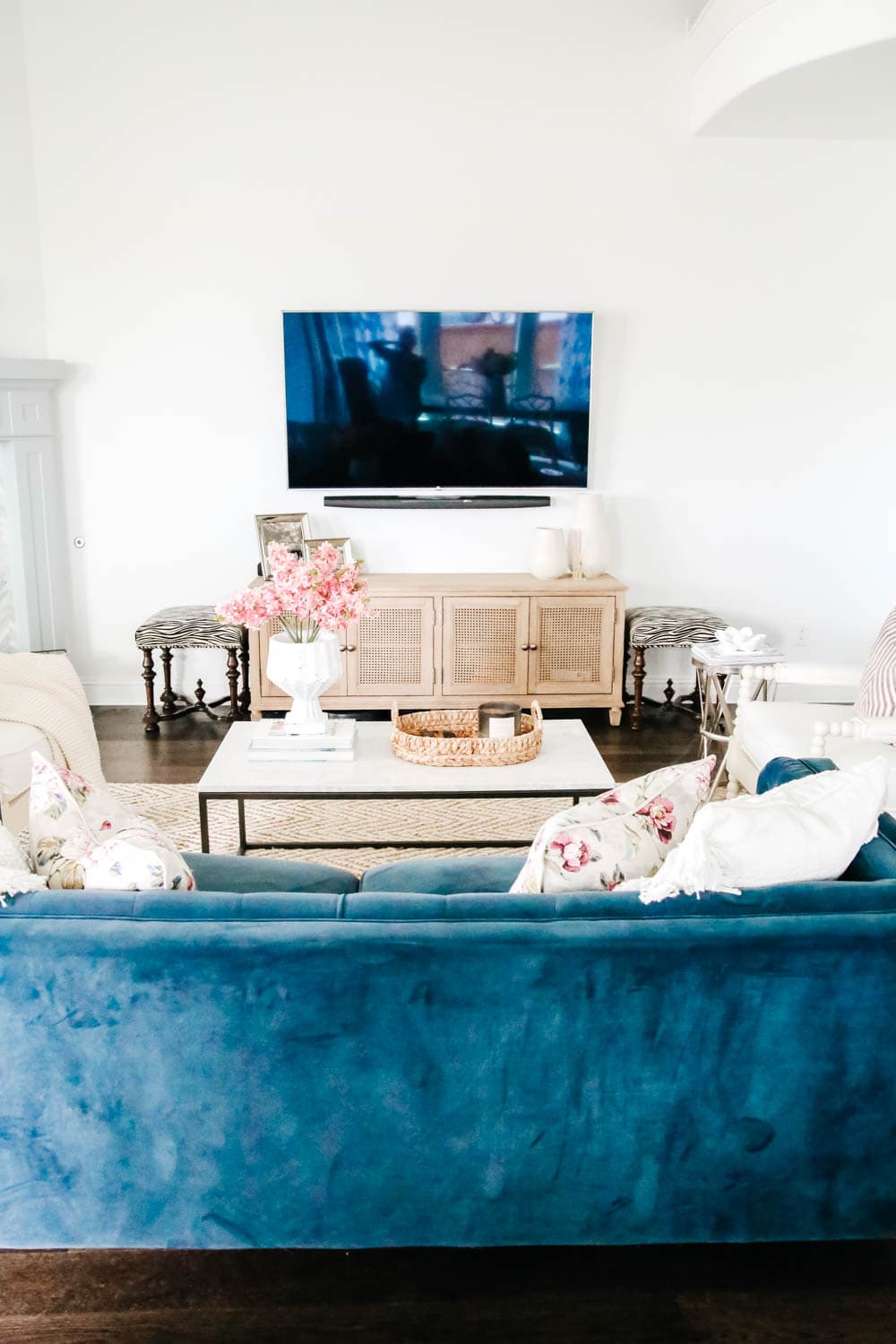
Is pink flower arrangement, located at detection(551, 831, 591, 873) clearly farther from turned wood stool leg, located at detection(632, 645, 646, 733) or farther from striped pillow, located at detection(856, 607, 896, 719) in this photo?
turned wood stool leg, located at detection(632, 645, 646, 733)

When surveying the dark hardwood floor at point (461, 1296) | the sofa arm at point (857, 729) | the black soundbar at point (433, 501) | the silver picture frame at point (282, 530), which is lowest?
the dark hardwood floor at point (461, 1296)

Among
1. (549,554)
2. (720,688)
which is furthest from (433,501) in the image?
(720,688)

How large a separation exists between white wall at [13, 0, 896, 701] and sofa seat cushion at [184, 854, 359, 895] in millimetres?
2900

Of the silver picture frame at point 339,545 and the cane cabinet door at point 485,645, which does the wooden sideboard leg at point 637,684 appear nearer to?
the cane cabinet door at point 485,645

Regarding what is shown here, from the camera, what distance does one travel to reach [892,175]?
4930 millimetres

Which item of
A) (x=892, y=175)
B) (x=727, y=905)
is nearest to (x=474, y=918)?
(x=727, y=905)

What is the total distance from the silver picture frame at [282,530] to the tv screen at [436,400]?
0.15 m

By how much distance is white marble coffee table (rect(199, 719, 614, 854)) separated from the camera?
3.08m

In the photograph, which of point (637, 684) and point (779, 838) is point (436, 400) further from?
point (779, 838)

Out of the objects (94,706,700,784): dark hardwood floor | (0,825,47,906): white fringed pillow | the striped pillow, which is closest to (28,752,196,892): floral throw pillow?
(0,825,47,906): white fringed pillow

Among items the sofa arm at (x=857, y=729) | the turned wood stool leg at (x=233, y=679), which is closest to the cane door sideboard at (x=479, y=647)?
the turned wood stool leg at (x=233, y=679)

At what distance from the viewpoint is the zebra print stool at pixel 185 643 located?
4.87 m

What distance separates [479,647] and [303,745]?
5.81ft

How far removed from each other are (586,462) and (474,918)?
376 cm
